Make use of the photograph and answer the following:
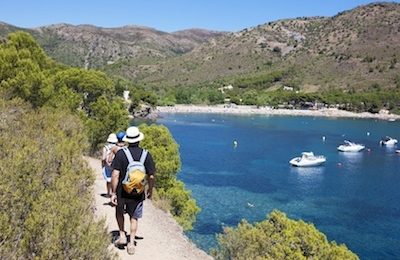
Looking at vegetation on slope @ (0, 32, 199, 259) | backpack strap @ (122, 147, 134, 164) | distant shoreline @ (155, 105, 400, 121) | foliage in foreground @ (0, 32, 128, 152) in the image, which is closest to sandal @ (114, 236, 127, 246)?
vegetation on slope @ (0, 32, 199, 259)

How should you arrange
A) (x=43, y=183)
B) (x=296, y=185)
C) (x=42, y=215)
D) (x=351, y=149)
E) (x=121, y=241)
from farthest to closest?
(x=351, y=149) → (x=296, y=185) → (x=121, y=241) → (x=43, y=183) → (x=42, y=215)

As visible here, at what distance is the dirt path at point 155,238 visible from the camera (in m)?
12.2

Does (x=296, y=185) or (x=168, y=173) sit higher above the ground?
(x=168, y=173)

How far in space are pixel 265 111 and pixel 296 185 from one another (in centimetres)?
12250

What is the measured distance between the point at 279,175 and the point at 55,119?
46476mm

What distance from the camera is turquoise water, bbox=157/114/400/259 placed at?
41094 mm

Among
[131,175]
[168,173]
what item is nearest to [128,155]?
[131,175]

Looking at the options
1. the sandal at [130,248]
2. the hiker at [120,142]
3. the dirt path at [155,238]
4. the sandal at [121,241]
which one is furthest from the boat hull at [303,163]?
the sandal at [130,248]

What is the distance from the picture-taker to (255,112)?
586 ft

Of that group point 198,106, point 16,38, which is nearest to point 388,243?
point 16,38

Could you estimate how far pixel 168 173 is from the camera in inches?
1291

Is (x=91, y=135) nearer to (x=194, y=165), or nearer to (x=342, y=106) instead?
(x=194, y=165)

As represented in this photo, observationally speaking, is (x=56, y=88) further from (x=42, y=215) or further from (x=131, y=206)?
(x=42, y=215)

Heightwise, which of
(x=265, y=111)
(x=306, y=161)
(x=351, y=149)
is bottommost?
(x=265, y=111)
